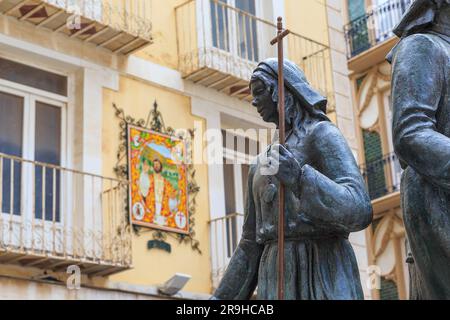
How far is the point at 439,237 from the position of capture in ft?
13.8

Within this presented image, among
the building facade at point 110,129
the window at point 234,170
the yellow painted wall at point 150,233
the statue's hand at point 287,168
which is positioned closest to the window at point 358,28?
the building facade at point 110,129

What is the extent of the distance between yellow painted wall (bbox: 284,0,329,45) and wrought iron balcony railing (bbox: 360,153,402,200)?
5.46 metres

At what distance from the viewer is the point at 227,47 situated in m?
17.4

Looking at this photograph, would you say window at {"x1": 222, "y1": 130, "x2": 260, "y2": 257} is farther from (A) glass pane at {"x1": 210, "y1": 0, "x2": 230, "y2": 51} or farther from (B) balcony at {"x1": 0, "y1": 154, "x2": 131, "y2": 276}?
(B) balcony at {"x1": 0, "y1": 154, "x2": 131, "y2": 276}

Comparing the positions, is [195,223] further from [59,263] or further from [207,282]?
[59,263]

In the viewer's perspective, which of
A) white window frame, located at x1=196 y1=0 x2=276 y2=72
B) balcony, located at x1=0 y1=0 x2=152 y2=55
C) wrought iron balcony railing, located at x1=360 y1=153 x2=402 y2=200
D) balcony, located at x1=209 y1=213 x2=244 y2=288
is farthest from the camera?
wrought iron balcony railing, located at x1=360 y1=153 x2=402 y2=200

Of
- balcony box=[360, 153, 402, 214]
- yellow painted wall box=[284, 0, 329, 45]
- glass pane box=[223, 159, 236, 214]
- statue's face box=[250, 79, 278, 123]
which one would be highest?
yellow painted wall box=[284, 0, 329, 45]

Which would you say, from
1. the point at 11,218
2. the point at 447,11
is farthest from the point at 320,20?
the point at 447,11

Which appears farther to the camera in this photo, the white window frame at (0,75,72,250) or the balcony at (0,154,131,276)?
the white window frame at (0,75,72,250)

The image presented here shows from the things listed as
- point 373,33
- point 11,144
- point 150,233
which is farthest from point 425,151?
point 373,33

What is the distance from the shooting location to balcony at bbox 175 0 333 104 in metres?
16.6

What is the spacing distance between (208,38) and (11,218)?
458cm

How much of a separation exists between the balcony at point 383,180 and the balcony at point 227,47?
→ 5.64m

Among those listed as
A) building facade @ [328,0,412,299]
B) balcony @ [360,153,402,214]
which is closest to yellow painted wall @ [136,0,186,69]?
building facade @ [328,0,412,299]
